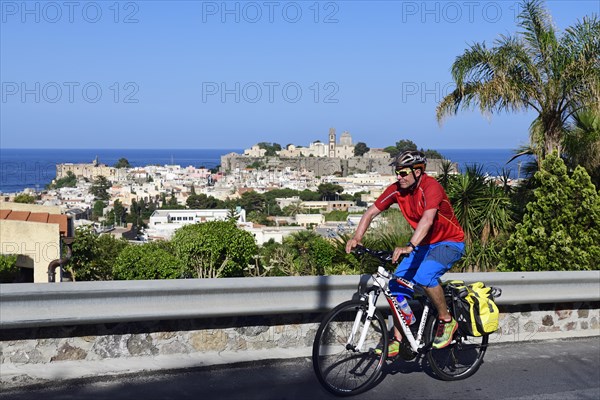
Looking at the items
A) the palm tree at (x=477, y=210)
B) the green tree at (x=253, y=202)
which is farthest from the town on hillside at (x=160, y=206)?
the palm tree at (x=477, y=210)

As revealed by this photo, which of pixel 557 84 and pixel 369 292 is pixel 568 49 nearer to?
pixel 557 84

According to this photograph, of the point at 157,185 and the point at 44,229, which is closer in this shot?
the point at 44,229

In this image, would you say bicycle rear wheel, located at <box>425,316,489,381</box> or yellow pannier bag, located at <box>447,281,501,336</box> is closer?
bicycle rear wheel, located at <box>425,316,489,381</box>

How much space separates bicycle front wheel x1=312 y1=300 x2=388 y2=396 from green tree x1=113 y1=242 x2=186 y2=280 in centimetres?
551

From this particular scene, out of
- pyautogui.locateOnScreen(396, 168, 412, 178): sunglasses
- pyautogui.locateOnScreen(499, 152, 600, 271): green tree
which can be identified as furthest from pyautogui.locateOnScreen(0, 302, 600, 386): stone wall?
pyautogui.locateOnScreen(499, 152, 600, 271): green tree

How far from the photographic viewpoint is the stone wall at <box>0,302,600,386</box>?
4.77m

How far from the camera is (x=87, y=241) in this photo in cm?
1444

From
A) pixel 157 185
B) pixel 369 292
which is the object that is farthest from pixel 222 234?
pixel 157 185

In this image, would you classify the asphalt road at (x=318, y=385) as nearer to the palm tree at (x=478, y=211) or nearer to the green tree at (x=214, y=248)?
the palm tree at (x=478, y=211)

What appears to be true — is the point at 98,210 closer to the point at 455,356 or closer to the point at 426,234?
the point at 455,356

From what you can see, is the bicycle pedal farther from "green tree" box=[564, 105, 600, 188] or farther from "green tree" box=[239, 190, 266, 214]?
"green tree" box=[239, 190, 266, 214]

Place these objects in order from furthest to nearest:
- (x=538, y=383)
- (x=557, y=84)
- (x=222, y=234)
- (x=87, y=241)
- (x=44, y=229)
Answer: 1. (x=87, y=241)
2. (x=44, y=229)
3. (x=557, y=84)
4. (x=222, y=234)
5. (x=538, y=383)

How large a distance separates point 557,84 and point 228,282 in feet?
26.4

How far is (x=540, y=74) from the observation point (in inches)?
462
